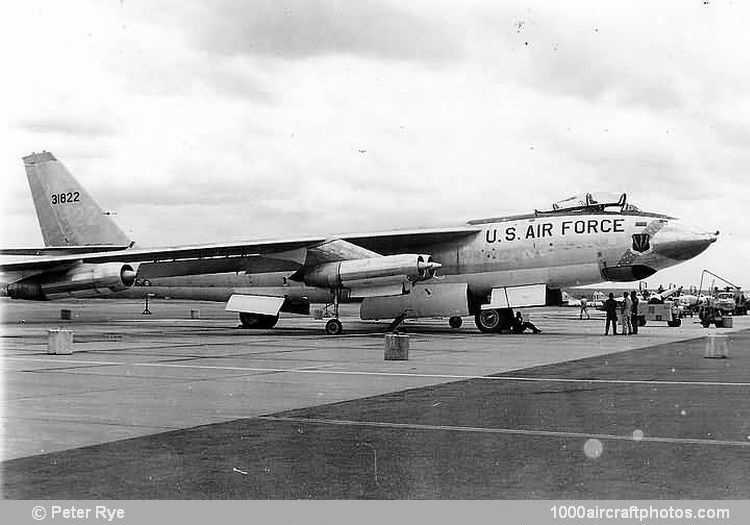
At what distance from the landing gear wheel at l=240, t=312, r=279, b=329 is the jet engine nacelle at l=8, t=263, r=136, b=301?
21.5 ft

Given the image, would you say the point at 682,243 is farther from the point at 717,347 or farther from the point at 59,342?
the point at 59,342

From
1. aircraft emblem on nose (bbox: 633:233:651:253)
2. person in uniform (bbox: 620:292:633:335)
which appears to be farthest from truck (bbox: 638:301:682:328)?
aircraft emblem on nose (bbox: 633:233:651:253)

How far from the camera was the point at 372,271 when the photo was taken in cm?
2689

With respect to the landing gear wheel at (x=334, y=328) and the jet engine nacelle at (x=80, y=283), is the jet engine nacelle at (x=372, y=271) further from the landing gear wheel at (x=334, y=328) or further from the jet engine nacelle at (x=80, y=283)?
the jet engine nacelle at (x=80, y=283)

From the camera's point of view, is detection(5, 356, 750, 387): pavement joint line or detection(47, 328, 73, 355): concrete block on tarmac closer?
detection(5, 356, 750, 387): pavement joint line

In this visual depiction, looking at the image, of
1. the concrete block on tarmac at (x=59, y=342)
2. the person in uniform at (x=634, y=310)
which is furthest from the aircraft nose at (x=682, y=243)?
the concrete block on tarmac at (x=59, y=342)

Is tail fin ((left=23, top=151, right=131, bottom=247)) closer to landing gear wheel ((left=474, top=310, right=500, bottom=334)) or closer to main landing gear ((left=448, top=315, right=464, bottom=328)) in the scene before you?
main landing gear ((left=448, top=315, right=464, bottom=328))

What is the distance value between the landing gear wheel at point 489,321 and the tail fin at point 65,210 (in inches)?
594

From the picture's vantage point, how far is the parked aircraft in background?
2650 cm

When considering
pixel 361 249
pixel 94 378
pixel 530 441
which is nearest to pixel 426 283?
pixel 361 249

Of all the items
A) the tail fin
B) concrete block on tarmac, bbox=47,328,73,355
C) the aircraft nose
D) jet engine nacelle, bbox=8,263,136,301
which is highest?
the tail fin

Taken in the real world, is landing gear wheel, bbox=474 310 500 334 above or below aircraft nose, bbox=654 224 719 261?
below
